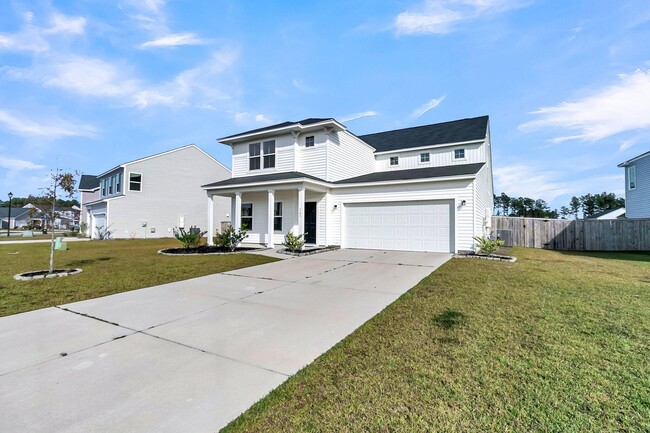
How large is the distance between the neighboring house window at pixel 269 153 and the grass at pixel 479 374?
12342 mm

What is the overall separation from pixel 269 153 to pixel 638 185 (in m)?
24.6

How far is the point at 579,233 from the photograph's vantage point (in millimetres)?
16656

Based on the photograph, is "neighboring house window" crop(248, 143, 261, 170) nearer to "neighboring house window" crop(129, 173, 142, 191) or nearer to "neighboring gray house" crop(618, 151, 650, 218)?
"neighboring house window" crop(129, 173, 142, 191)

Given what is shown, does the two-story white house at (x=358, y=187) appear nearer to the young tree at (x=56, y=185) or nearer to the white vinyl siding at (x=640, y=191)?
the young tree at (x=56, y=185)

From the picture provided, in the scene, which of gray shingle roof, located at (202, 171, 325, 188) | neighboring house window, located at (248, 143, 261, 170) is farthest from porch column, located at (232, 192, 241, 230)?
neighboring house window, located at (248, 143, 261, 170)

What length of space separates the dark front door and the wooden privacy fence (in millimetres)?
11440

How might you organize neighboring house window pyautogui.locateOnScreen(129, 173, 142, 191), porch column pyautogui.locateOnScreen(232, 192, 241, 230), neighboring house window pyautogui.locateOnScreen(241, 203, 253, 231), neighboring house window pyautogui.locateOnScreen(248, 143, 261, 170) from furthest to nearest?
1. neighboring house window pyautogui.locateOnScreen(129, 173, 142, 191)
2. neighboring house window pyautogui.locateOnScreen(241, 203, 253, 231)
3. neighboring house window pyautogui.locateOnScreen(248, 143, 261, 170)
4. porch column pyautogui.locateOnScreen(232, 192, 241, 230)

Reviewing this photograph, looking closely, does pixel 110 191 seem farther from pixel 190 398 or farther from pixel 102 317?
pixel 190 398

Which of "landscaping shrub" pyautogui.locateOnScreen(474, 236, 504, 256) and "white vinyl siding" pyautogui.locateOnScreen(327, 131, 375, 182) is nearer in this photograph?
"landscaping shrub" pyautogui.locateOnScreen(474, 236, 504, 256)

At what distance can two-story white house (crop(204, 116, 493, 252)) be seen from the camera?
11914mm

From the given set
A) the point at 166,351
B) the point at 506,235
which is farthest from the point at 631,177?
the point at 166,351

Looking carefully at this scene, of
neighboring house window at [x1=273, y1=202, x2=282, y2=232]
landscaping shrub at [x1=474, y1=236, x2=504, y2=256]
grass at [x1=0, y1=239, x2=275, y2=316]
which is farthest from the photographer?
neighboring house window at [x1=273, y1=202, x2=282, y2=232]

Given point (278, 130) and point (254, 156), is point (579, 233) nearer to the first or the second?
point (278, 130)

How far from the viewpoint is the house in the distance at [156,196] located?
22.6 m
